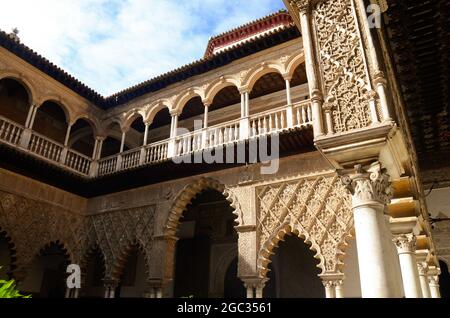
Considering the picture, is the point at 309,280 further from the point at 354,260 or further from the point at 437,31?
the point at 437,31

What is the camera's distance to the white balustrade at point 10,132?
810cm

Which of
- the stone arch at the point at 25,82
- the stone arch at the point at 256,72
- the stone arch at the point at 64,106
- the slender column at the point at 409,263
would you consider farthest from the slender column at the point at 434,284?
the stone arch at the point at 25,82

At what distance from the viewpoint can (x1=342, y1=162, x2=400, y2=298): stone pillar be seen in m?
2.74

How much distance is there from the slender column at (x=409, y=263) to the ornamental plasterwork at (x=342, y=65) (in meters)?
2.74

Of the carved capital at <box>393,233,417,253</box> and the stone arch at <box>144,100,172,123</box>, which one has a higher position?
the stone arch at <box>144,100,172,123</box>

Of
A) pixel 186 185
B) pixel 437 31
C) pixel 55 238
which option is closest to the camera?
pixel 437 31

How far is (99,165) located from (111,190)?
2.91ft

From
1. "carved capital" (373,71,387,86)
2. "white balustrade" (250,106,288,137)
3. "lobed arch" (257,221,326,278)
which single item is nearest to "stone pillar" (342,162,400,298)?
"carved capital" (373,71,387,86)

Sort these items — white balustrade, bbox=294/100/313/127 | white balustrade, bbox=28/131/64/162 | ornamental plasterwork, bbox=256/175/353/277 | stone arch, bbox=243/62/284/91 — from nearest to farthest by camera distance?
ornamental plasterwork, bbox=256/175/353/277
white balustrade, bbox=294/100/313/127
stone arch, bbox=243/62/284/91
white balustrade, bbox=28/131/64/162

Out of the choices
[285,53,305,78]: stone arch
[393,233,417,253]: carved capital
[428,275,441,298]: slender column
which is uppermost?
[285,53,305,78]: stone arch

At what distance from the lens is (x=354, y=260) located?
25.9 feet

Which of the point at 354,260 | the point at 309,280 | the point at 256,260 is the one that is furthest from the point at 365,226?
the point at 309,280

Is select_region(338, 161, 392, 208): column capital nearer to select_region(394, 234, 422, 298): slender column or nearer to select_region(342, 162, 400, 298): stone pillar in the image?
select_region(342, 162, 400, 298): stone pillar

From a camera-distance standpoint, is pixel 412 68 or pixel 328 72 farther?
pixel 412 68
